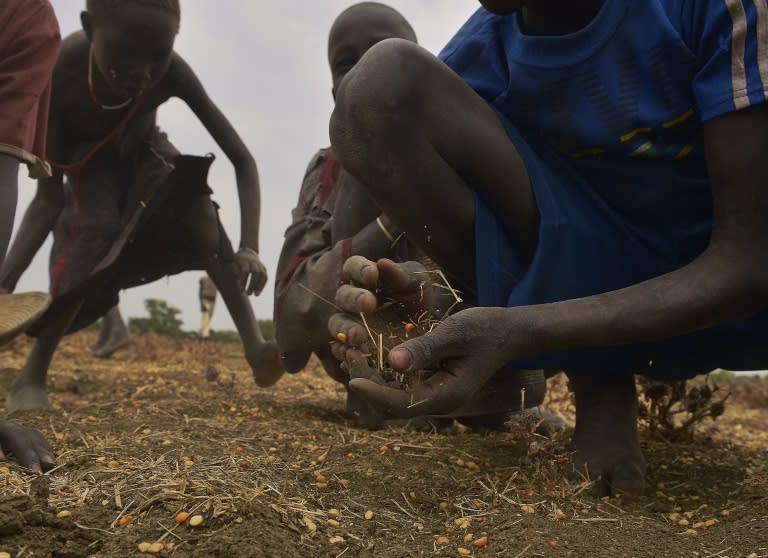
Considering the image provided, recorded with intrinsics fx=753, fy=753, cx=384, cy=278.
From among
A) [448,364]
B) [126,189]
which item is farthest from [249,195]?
[448,364]

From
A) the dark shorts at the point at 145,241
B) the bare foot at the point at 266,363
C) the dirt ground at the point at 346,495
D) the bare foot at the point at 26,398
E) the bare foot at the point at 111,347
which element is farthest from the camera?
the bare foot at the point at 111,347

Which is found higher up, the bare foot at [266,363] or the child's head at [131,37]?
the child's head at [131,37]

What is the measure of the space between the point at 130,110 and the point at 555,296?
3024 mm

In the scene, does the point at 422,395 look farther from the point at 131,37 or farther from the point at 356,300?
the point at 131,37

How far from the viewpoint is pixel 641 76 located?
5.56ft

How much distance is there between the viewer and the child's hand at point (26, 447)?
5.73 ft

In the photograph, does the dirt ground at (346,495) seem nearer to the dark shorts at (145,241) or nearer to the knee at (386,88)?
the knee at (386,88)

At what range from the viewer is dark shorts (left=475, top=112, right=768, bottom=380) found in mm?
1795

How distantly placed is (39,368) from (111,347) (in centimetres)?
254

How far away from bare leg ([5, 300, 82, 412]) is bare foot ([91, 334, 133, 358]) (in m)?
2.18

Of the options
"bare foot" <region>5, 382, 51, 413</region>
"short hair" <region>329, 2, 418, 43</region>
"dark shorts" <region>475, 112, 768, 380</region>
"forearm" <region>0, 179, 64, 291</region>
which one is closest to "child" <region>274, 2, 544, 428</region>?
"short hair" <region>329, 2, 418, 43</region>

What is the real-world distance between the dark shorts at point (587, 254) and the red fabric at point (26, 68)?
1.33 m

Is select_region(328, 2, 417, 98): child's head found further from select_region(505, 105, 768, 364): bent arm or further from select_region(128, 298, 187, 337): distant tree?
select_region(128, 298, 187, 337): distant tree

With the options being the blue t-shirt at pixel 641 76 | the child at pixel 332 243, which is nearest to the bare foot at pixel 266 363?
the child at pixel 332 243
